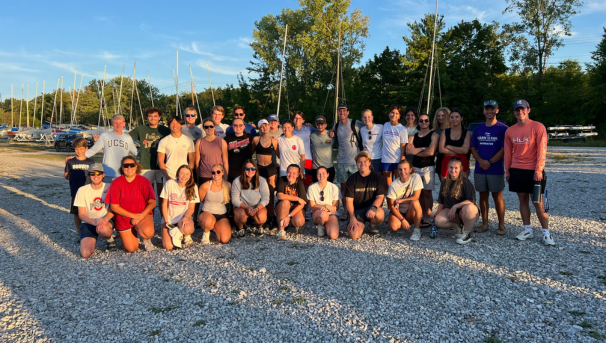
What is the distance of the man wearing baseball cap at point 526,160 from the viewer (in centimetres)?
591

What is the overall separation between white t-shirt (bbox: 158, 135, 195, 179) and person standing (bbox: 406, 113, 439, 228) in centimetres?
410

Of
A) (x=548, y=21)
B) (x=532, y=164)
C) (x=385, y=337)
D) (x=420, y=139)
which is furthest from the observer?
(x=548, y=21)

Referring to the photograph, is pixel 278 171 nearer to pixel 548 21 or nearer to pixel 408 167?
pixel 408 167

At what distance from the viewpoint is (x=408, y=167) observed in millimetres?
6625

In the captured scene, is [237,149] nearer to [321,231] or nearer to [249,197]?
[249,197]

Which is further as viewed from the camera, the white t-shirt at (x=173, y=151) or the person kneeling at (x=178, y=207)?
the white t-shirt at (x=173, y=151)

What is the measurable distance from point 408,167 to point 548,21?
48.7 m

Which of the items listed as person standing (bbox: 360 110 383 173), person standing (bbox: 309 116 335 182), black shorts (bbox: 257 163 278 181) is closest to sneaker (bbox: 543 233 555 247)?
person standing (bbox: 360 110 383 173)

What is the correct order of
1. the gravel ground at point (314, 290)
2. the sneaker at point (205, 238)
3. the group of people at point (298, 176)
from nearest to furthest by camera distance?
the gravel ground at point (314, 290) < the group of people at point (298, 176) < the sneaker at point (205, 238)

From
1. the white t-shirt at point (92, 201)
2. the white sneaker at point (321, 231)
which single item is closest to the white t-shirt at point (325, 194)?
the white sneaker at point (321, 231)

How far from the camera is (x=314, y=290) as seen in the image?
14.6 feet

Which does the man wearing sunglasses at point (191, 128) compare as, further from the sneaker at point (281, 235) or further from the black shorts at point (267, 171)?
the sneaker at point (281, 235)

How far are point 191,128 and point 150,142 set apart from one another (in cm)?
89

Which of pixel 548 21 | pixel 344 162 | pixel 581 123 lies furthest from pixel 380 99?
pixel 344 162
